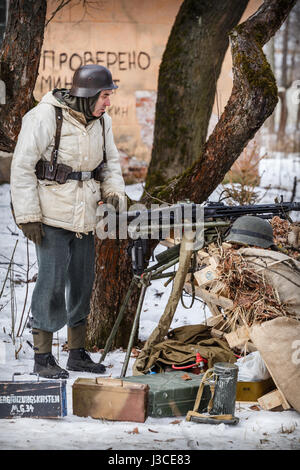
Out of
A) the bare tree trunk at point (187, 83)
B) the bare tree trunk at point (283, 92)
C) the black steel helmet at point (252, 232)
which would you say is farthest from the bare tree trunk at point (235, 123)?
the bare tree trunk at point (283, 92)

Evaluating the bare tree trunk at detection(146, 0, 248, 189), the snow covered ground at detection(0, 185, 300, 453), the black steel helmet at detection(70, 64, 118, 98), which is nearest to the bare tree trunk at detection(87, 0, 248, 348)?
the bare tree trunk at detection(146, 0, 248, 189)

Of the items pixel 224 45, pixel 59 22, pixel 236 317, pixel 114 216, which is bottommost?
pixel 236 317

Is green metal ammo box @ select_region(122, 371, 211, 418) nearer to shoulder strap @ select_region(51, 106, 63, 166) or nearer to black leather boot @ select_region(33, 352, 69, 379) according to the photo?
black leather boot @ select_region(33, 352, 69, 379)

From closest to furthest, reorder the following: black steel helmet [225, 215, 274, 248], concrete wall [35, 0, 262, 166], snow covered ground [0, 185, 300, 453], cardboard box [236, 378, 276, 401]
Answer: snow covered ground [0, 185, 300, 453]
cardboard box [236, 378, 276, 401]
black steel helmet [225, 215, 274, 248]
concrete wall [35, 0, 262, 166]

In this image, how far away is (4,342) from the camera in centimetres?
567

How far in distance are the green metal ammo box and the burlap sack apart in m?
0.42

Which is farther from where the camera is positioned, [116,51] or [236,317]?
[116,51]

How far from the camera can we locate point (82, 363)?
490 cm

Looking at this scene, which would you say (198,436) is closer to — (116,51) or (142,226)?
(142,226)

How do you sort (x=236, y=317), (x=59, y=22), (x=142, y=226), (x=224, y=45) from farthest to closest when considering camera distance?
1. (x=59, y=22)
2. (x=224, y=45)
3. (x=142, y=226)
4. (x=236, y=317)

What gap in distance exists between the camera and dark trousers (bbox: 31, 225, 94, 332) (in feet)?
14.9

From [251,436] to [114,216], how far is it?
1.86 m

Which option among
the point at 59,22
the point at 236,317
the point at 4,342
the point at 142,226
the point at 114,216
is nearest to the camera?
the point at 236,317

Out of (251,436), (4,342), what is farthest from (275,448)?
(4,342)
